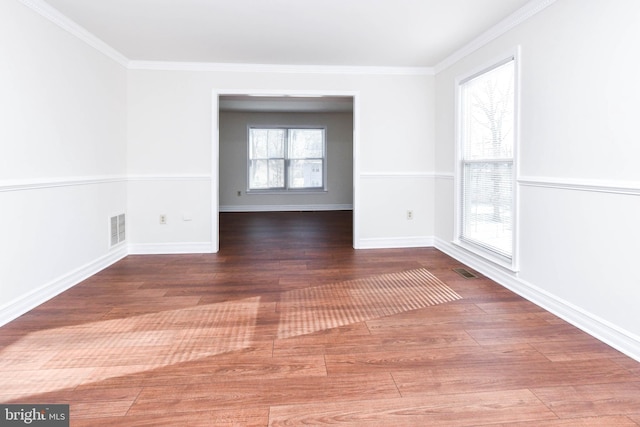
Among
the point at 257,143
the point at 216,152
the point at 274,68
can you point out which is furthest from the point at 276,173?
the point at 274,68

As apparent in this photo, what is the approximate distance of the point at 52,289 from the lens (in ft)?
9.81

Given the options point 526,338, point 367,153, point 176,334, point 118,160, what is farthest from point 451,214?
point 118,160

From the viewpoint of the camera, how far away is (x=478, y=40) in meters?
3.64

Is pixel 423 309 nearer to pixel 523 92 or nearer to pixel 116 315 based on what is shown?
pixel 523 92

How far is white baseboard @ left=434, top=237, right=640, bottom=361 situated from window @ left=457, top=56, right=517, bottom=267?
125 millimetres

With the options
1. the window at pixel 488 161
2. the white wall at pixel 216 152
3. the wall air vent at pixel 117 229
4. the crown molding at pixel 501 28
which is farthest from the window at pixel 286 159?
the window at pixel 488 161

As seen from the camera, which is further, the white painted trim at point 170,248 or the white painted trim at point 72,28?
the white painted trim at point 170,248

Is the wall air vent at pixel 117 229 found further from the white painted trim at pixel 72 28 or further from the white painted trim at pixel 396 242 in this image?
the white painted trim at pixel 396 242

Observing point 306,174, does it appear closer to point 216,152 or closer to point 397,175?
point 397,175

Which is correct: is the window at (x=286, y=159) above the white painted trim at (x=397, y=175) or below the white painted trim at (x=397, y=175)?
above

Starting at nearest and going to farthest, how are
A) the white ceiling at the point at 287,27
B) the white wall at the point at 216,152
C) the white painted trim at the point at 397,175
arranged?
the white ceiling at the point at 287,27 < the white wall at the point at 216,152 < the white painted trim at the point at 397,175

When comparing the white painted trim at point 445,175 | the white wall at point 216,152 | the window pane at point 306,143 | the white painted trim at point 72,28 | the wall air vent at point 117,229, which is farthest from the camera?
the window pane at point 306,143

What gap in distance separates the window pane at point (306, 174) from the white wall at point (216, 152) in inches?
192

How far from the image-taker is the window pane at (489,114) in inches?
131
